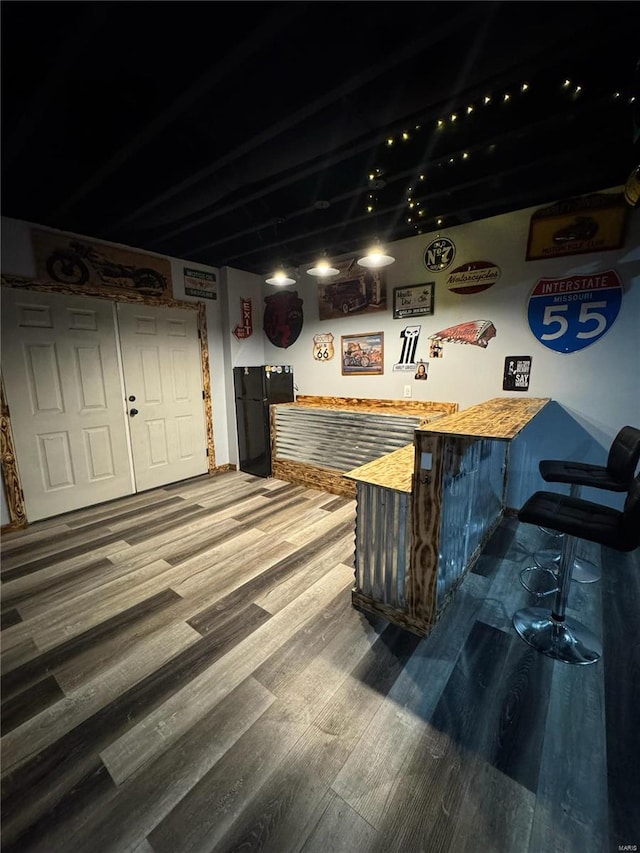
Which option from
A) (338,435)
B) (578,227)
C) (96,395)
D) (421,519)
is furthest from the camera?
(338,435)

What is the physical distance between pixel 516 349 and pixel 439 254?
123 cm

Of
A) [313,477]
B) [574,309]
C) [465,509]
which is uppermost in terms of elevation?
[574,309]

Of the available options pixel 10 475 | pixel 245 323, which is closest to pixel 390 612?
pixel 10 475

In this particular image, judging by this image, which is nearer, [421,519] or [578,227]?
[421,519]

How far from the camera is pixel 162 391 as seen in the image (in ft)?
13.8

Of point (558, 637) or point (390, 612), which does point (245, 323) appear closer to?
point (390, 612)

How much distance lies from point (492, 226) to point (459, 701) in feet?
11.8

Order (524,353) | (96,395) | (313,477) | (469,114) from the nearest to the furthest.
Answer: (469,114) < (524,353) < (96,395) < (313,477)

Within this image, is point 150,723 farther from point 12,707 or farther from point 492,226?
point 492,226

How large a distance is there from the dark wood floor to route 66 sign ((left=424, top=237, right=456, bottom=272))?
2798 millimetres

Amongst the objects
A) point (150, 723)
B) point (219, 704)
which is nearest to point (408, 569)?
point (219, 704)

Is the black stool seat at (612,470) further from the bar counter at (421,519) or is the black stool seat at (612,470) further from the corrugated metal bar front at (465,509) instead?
the bar counter at (421,519)

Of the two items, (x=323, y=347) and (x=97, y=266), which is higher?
(x=97, y=266)

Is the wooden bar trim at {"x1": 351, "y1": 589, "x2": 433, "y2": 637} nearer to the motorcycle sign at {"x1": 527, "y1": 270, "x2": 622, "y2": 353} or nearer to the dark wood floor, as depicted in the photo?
the dark wood floor
